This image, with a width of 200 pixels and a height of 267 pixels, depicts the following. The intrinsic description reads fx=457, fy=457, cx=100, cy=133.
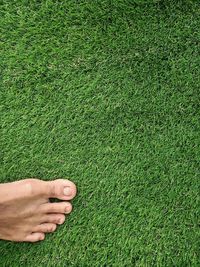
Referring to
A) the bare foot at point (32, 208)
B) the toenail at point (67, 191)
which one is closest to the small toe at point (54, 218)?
the bare foot at point (32, 208)

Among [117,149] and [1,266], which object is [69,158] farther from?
[1,266]

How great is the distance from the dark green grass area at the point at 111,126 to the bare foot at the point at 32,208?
0.06m

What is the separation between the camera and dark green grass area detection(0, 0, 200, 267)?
2.27 metres

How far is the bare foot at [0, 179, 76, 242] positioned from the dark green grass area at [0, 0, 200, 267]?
56 millimetres

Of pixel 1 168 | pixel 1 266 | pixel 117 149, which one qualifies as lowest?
pixel 1 266

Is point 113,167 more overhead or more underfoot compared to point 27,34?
more underfoot

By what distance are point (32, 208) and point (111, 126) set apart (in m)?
0.56

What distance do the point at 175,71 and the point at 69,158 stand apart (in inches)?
27.0

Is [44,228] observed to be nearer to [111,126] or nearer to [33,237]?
[33,237]

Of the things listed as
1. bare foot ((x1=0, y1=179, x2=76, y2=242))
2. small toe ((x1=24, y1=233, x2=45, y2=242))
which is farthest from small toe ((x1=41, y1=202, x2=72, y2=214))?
small toe ((x1=24, y1=233, x2=45, y2=242))

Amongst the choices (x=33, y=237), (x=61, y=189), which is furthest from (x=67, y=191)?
(x=33, y=237)

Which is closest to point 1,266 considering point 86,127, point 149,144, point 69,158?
point 69,158

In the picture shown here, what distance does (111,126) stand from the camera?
90.2 inches

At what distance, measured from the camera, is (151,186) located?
227 cm
